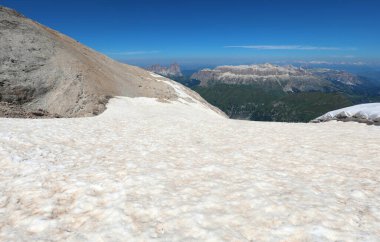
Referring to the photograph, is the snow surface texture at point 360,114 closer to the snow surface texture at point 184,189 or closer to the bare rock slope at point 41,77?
the snow surface texture at point 184,189

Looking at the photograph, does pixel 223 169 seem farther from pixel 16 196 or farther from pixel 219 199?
pixel 16 196

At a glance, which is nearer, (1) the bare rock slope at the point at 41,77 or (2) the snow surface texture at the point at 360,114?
(2) the snow surface texture at the point at 360,114

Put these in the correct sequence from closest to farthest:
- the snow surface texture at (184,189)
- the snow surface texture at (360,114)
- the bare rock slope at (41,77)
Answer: the snow surface texture at (184,189) < the snow surface texture at (360,114) < the bare rock slope at (41,77)

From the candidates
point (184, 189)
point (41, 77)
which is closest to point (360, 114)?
point (184, 189)

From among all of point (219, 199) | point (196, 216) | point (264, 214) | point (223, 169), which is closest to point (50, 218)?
point (196, 216)

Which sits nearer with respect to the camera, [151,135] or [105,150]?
[105,150]

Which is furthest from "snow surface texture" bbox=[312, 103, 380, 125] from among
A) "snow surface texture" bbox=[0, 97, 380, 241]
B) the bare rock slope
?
the bare rock slope

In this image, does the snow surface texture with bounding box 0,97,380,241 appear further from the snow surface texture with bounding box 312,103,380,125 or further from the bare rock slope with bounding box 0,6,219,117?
the bare rock slope with bounding box 0,6,219,117

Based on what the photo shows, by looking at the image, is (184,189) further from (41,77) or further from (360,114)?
(41,77)

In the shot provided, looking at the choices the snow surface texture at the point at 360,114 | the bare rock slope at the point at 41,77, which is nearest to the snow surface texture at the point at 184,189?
the snow surface texture at the point at 360,114
